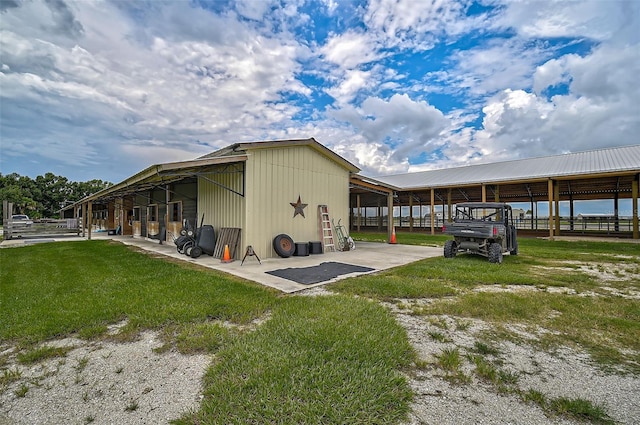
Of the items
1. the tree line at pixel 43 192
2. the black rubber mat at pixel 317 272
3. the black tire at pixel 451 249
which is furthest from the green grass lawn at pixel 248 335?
the tree line at pixel 43 192

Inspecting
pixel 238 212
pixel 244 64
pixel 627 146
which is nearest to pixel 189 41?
pixel 244 64

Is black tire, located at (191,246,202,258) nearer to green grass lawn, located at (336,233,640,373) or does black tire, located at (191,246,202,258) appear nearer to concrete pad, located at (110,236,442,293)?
concrete pad, located at (110,236,442,293)

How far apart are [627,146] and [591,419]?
23.4 m

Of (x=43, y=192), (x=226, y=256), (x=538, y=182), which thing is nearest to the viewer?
(x=226, y=256)

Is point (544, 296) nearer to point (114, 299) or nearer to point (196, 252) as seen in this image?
point (114, 299)

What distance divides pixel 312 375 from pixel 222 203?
8294 mm

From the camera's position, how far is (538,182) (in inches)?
625

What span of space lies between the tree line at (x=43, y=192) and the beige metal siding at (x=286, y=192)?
40613 mm

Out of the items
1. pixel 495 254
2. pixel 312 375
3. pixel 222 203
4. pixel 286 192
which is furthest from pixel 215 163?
pixel 495 254

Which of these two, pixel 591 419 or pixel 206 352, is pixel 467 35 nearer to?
pixel 591 419

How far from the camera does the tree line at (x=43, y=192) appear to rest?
34.4 m

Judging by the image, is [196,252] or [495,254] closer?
[495,254]

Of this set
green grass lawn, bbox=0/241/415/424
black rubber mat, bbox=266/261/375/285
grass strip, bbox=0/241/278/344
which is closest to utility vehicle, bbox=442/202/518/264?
black rubber mat, bbox=266/261/375/285

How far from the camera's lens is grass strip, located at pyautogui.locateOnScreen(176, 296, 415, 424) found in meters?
1.87
